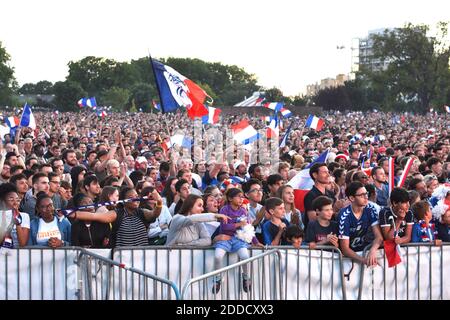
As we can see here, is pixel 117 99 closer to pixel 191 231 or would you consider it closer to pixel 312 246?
pixel 191 231

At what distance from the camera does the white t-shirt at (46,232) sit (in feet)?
30.4

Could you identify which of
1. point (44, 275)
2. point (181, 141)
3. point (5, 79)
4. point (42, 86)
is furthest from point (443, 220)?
point (42, 86)

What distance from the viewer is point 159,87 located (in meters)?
17.9

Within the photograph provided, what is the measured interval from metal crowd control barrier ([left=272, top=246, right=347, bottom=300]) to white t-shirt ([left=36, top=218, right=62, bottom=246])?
2.04 m

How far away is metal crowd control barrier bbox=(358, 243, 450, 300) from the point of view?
30.9 feet

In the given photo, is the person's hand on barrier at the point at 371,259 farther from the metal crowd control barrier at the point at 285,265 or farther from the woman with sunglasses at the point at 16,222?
the woman with sunglasses at the point at 16,222

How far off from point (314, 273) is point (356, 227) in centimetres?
64

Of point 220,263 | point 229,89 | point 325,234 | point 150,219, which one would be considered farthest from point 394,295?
point 229,89

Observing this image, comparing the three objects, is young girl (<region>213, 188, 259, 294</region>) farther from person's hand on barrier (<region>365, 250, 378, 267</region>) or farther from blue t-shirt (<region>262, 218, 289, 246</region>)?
person's hand on barrier (<region>365, 250, 378, 267</region>)

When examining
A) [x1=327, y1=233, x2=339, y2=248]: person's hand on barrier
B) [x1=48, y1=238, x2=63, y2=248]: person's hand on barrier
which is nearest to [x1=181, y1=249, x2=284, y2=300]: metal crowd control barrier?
[x1=327, y1=233, x2=339, y2=248]: person's hand on barrier

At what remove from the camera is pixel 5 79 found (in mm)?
141375

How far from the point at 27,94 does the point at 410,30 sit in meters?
82.4

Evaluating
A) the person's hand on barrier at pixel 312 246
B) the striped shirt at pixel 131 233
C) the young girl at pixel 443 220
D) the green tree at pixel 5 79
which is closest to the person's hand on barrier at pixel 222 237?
the person's hand on barrier at pixel 312 246
